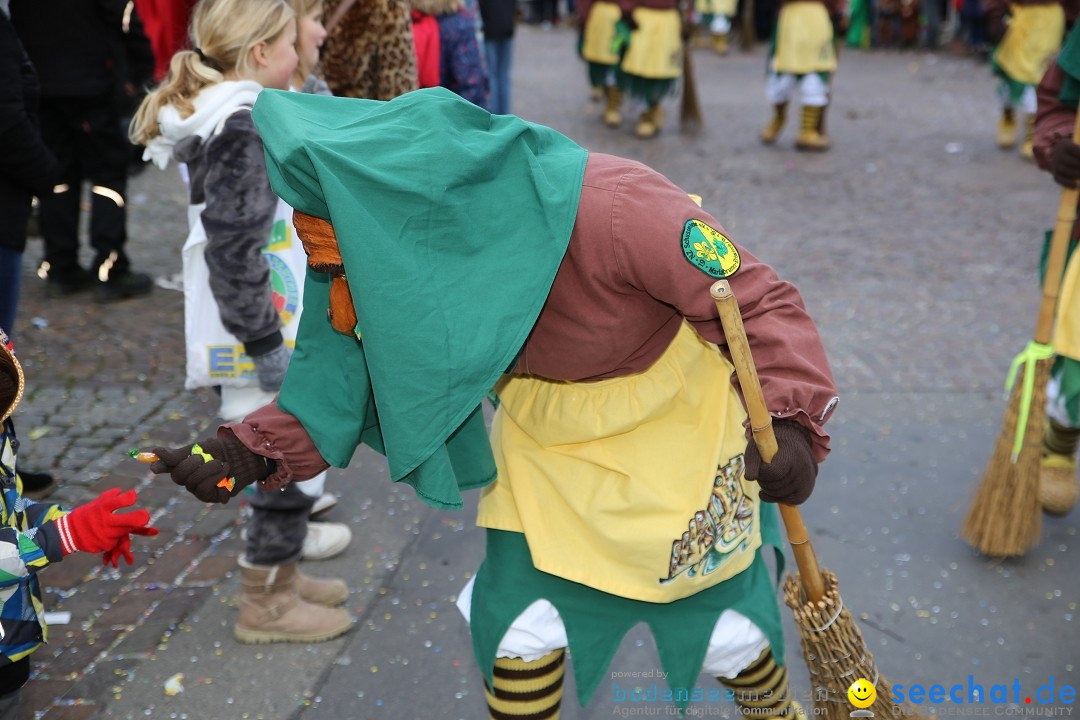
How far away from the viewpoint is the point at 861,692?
7.89 ft

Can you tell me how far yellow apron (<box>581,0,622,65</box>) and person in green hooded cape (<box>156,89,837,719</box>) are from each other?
8356 mm

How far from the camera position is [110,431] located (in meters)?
4.82

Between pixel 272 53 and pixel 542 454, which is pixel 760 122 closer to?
pixel 272 53

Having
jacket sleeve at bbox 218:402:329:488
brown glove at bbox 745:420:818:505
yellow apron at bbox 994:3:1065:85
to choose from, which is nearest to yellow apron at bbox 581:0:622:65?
yellow apron at bbox 994:3:1065:85

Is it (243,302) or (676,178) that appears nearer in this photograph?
(243,302)

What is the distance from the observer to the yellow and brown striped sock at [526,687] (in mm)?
2377

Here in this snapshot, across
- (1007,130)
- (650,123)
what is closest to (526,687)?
(650,123)

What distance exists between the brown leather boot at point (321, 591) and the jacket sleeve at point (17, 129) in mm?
1843

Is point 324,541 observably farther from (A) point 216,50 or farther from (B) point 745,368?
(B) point 745,368

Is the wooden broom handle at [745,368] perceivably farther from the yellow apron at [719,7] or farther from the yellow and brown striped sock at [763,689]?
the yellow apron at [719,7]

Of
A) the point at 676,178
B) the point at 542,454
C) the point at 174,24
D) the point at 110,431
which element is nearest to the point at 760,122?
the point at 676,178

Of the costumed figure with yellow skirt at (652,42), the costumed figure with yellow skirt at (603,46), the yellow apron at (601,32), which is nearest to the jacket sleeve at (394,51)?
the costumed figure with yellow skirt at (652,42)

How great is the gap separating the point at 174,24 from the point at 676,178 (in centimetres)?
Answer: 416

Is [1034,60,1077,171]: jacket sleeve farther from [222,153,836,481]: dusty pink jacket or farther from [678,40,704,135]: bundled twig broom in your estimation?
[678,40,704,135]: bundled twig broom
